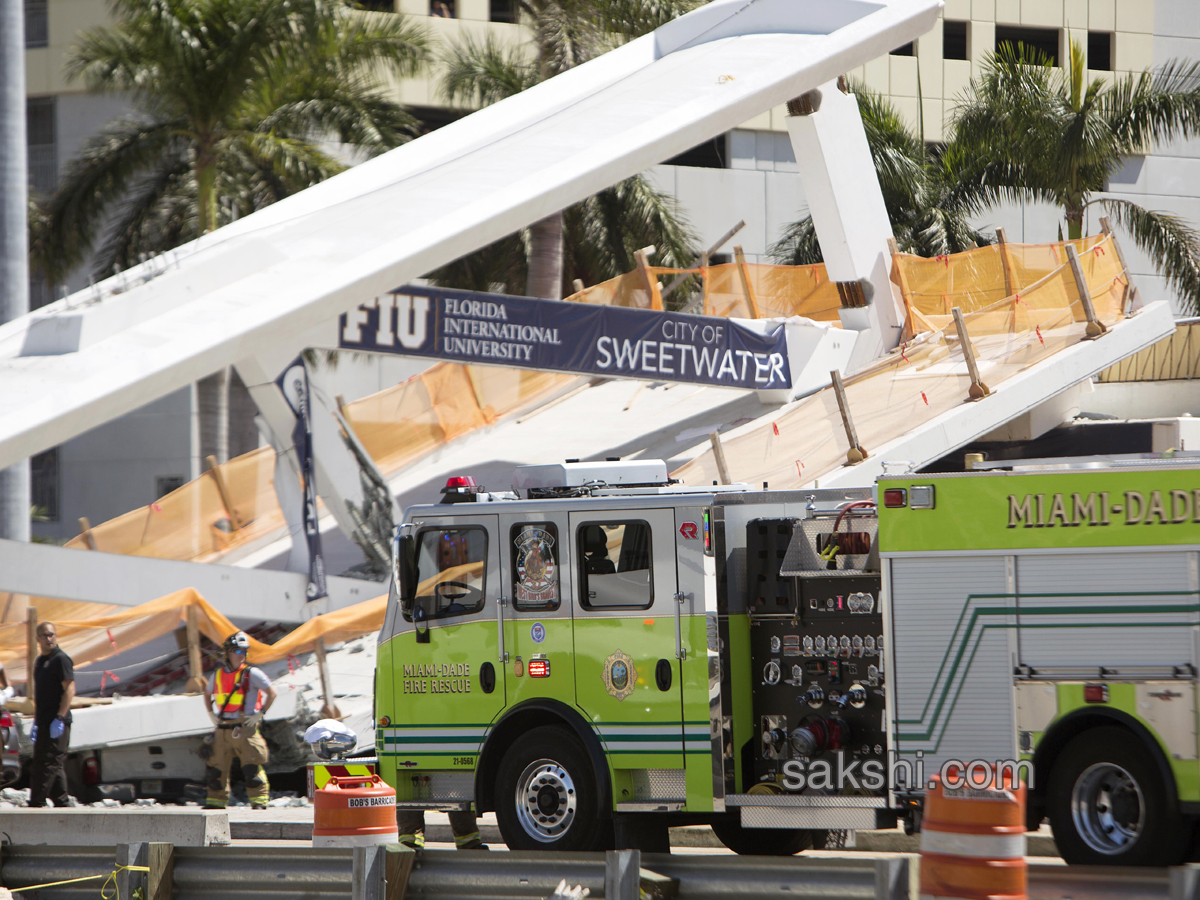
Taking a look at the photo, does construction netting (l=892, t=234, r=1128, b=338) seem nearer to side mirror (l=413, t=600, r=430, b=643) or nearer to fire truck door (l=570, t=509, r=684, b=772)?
fire truck door (l=570, t=509, r=684, b=772)

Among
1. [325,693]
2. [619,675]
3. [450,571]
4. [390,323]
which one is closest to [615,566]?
[619,675]

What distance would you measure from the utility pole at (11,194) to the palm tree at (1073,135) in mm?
22340

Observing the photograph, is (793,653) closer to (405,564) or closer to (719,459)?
(405,564)

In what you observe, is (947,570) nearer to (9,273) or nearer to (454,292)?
(454,292)

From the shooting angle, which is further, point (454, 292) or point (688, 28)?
point (688, 28)

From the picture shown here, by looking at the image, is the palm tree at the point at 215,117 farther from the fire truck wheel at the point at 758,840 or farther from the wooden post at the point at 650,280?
the fire truck wheel at the point at 758,840

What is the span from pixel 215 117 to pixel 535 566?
21206 millimetres

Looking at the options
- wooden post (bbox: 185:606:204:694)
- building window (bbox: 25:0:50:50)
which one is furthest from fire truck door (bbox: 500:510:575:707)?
building window (bbox: 25:0:50:50)

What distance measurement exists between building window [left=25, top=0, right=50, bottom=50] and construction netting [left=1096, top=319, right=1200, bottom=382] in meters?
29.0

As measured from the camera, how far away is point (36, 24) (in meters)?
41.6

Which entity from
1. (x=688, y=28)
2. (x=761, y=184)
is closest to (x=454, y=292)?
(x=688, y=28)

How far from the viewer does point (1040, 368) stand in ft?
67.6

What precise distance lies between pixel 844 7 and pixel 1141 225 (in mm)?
14057

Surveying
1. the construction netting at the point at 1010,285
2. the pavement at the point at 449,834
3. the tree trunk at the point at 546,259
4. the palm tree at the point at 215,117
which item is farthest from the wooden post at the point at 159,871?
the tree trunk at the point at 546,259
